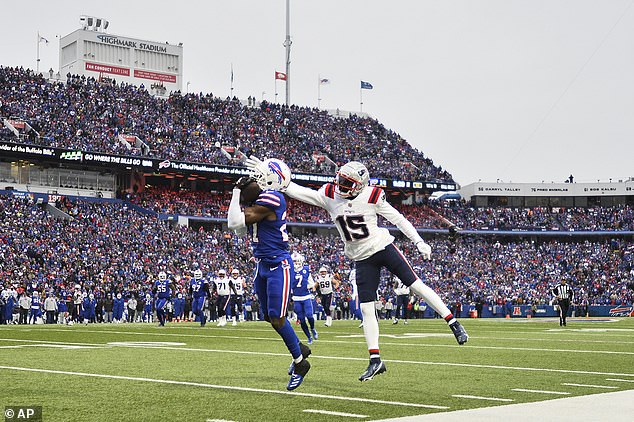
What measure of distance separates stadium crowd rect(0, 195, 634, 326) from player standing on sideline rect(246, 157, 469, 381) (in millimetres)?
24805

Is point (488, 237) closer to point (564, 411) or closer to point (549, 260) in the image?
point (549, 260)

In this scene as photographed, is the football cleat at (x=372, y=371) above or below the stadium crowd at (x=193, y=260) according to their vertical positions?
below

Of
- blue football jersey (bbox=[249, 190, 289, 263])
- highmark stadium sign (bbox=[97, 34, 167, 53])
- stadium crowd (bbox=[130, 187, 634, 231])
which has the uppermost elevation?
highmark stadium sign (bbox=[97, 34, 167, 53])

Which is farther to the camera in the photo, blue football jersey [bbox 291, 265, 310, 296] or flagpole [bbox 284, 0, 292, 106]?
flagpole [bbox 284, 0, 292, 106]

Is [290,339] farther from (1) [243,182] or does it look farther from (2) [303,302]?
(2) [303,302]

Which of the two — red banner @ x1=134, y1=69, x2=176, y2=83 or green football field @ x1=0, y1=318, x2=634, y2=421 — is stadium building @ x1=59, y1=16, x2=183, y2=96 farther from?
green football field @ x1=0, y1=318, x2=634, y2=421

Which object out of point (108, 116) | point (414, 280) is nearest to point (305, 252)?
point (108, 116)

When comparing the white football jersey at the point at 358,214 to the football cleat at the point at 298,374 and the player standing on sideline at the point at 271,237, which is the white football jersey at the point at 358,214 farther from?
the football cleat at the point at 298,374

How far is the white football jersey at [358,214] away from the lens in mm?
8711

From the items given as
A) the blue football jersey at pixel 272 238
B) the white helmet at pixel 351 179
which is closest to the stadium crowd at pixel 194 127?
the white helmet at pixel 351 179

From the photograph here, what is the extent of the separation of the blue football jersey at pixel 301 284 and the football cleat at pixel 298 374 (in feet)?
27.3

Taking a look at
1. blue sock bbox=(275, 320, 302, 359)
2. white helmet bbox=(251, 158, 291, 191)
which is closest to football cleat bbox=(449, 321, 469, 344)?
blue sock bbox=(275, 320, 302, 359)

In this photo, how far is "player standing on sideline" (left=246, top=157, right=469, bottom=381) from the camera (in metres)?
8.66

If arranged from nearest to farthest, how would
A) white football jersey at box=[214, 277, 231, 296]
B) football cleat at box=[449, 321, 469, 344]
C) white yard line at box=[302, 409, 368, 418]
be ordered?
white yard line at box=[302, 409, 368, 418]
football cleat at box=[449, 321, 469, 344]
white football jersey at box=[214, 277, 231, 296]
